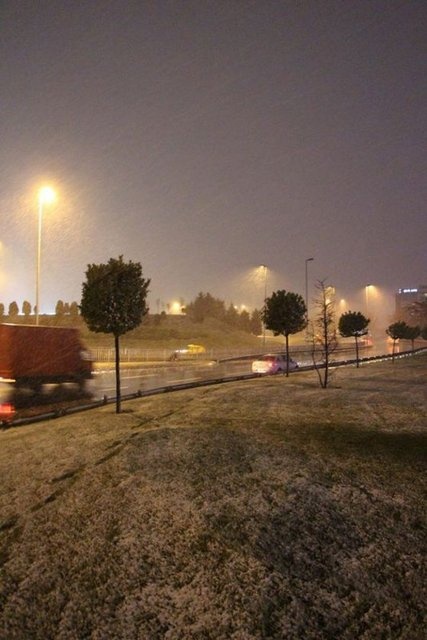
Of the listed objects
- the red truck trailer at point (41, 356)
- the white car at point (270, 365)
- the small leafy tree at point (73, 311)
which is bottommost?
the white car at point (270, 365)

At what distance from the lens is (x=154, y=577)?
12.1 feet

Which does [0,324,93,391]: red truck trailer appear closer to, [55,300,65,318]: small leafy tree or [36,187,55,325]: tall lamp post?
[36,187,55,325]: tall lamp post

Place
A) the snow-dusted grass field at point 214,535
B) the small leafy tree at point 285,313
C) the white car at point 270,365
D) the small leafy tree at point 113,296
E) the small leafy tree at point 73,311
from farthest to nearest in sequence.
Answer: the small leafy tree at point 73,311
the white car at point 270,365
the small leafy tree at point 285,313
the small leafy tree at point 113,296
the snow-dusted grass field at point 214,535

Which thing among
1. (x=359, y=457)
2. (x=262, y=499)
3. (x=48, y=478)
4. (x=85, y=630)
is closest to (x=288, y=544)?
(x=262, y=499)

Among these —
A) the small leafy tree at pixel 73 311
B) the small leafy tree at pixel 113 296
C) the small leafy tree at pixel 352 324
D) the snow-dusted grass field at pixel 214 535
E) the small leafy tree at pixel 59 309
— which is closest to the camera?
the snow-dusted grass field at pixel 214 535

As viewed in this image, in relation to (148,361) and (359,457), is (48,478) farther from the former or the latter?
(148,361)

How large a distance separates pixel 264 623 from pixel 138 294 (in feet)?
30.6

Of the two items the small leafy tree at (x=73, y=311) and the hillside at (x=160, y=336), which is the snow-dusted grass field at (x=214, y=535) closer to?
the hillside at (x=160, y=336)

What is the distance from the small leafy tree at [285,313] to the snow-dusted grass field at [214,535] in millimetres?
11798

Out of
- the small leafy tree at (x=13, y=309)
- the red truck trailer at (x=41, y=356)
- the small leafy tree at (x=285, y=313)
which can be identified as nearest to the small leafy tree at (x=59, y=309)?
the small leafy tree at (x=13, y=309)

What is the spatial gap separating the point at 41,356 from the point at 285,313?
1157cm

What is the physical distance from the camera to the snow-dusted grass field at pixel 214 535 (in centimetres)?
323

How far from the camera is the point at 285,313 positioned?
2000 cm

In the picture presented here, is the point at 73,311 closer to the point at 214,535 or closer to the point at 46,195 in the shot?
the point at 46,195
